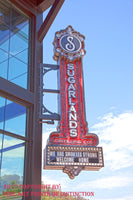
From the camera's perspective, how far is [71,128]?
44.4 ft

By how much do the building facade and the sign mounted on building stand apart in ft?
3.01

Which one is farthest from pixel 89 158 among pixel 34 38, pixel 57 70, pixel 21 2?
pixel 21 2

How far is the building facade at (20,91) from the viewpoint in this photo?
11508mm

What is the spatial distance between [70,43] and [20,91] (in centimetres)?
589

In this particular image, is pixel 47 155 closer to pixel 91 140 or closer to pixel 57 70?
pixel 91 140

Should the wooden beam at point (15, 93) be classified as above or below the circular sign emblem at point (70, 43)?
below

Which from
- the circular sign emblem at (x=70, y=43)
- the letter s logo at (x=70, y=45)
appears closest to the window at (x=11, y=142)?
the circular sign emblem at (x=70, y=43)

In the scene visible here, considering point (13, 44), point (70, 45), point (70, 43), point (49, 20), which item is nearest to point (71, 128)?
point (13, 44)

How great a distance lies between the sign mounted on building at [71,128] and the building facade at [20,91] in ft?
3.01

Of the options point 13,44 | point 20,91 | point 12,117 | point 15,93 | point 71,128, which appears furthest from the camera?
point 13,44

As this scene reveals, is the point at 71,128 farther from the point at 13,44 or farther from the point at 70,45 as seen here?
the point at 70,45

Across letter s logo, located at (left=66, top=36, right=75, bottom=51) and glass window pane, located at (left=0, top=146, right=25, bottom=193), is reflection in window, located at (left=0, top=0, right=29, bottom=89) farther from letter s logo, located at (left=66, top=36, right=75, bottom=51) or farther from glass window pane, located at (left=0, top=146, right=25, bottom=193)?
Answer: glass window pane, located at (left=0, top=146, right=25, bottom=193)

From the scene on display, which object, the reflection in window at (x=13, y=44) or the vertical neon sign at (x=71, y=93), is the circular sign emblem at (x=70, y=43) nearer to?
the vertical neon sign at (x=71, y=93)

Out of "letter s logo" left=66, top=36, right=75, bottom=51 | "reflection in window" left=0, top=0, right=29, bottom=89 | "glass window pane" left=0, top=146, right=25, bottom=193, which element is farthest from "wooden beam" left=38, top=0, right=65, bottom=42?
"glass window pane" left=0, top=146, right=25, bottom=193
